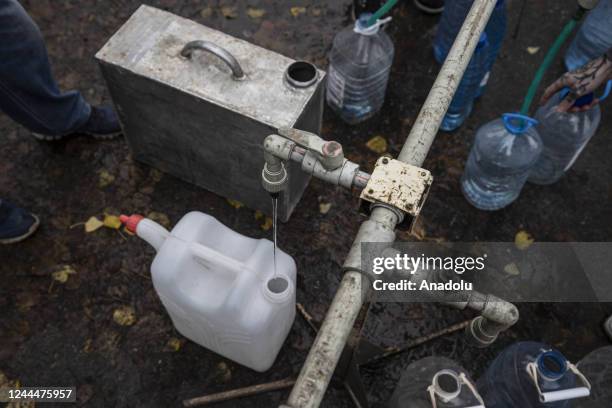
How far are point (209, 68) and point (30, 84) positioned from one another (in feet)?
3.49

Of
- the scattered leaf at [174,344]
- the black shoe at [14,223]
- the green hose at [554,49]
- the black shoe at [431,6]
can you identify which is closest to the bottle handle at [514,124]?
the green hose at [554,49]

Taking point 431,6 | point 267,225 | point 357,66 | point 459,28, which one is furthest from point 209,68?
point 431,6

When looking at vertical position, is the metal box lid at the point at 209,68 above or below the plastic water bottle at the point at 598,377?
above

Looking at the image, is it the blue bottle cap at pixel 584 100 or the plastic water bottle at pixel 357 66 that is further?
the plastic water bottle at pixel 357 66

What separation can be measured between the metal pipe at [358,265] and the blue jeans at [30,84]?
2.16m

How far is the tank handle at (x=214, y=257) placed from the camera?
222 cm

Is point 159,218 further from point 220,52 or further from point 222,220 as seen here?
point 220,52

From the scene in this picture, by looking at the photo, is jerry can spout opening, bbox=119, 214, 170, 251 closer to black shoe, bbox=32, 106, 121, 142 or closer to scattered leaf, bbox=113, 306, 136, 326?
scattered leaf, bbox=113, 306, 136, 326

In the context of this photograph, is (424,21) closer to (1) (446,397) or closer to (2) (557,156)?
(2) (557,156)

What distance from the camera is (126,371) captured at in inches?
105

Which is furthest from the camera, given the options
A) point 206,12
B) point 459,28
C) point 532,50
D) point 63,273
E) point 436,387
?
point 206,12

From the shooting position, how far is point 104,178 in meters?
3.27

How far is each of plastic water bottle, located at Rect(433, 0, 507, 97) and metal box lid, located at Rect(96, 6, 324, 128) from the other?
47.8 inches

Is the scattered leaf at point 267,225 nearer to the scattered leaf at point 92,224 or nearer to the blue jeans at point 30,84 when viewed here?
the scattered leaf at point 92,224
